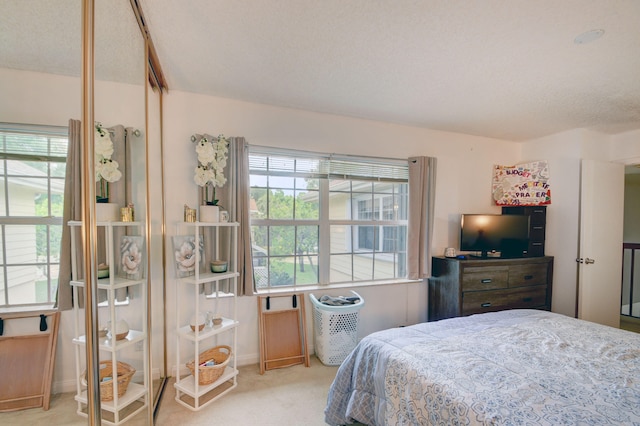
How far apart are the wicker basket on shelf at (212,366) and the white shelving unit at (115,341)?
18.1 inches

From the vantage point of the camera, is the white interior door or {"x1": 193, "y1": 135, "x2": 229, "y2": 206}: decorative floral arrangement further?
the white interior door

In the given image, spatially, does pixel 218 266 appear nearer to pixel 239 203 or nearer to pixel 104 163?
pixel 239 203

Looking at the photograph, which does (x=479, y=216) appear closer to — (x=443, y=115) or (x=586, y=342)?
(x=443, y=115)

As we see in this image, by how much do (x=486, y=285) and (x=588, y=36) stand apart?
2.27 meters

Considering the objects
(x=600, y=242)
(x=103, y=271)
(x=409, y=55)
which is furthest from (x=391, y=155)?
(x=103, y=271)

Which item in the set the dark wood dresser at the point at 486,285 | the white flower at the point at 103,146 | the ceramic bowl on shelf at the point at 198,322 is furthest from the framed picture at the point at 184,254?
the dark wood dresser at the point at 486,285

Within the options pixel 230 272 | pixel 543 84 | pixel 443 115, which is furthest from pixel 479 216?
pixel 230 272

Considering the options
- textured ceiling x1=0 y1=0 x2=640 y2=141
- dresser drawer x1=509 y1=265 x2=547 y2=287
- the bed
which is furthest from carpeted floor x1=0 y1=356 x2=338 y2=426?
dresser drawer x1=509 y1=265 x2=547 y2=287

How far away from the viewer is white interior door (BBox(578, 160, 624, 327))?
3.07 meters

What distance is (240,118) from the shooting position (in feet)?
8.47

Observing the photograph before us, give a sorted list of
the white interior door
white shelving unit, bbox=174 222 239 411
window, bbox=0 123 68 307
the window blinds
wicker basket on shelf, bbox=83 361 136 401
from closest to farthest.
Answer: window, bbox=0 123 68 307 < wicker basket on shelf, bbox=83 361 136 401 < white shelving unit, bbox=174 222 239 411 < the window blinds < the white interior door

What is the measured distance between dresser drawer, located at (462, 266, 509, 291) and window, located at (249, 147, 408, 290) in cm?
68

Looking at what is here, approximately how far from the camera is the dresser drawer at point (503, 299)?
2.91 m

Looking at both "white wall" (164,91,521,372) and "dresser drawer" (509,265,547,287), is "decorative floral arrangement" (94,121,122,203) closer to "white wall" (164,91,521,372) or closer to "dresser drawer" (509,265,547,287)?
"white wall" (164,91,521,372)
